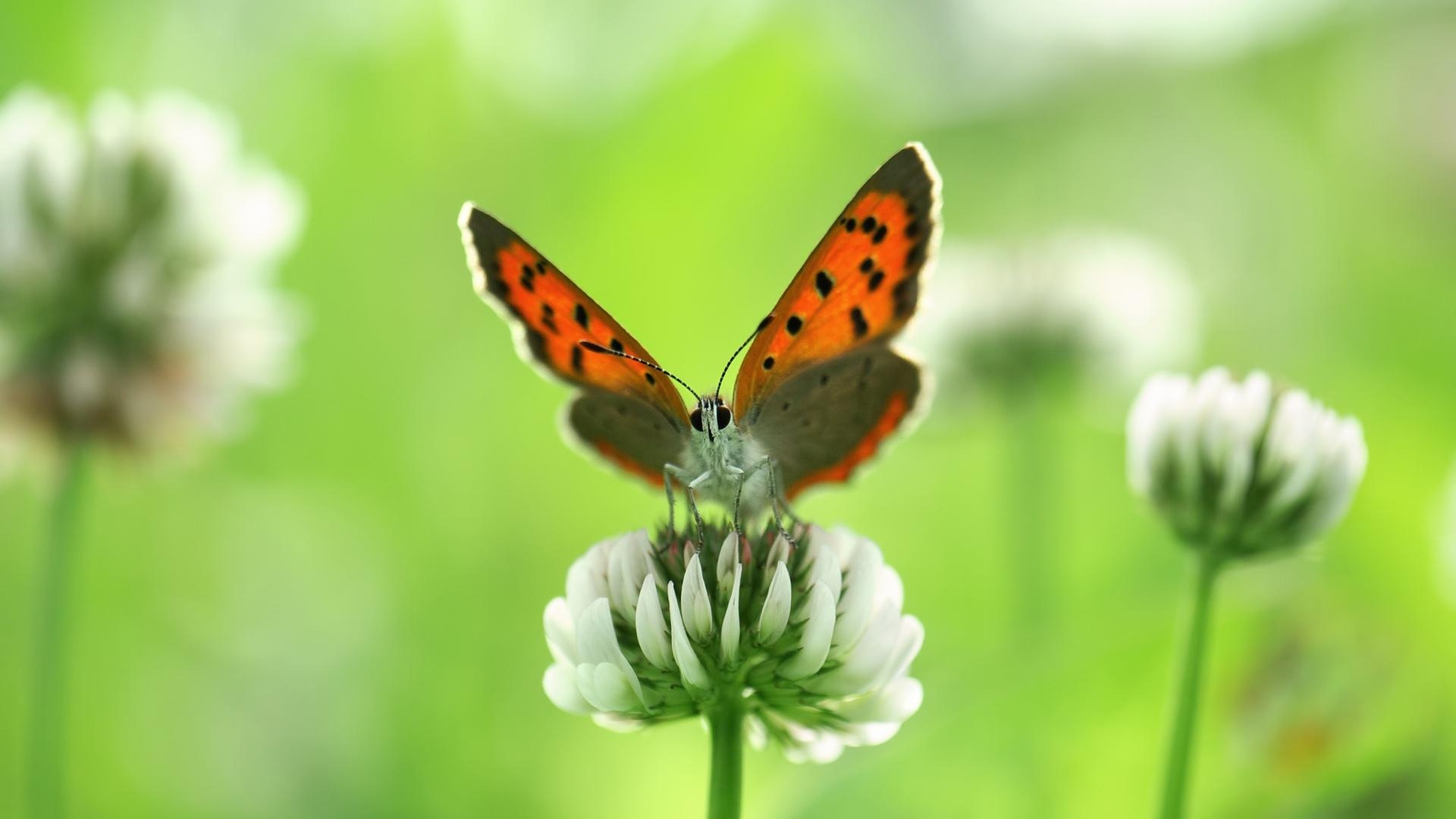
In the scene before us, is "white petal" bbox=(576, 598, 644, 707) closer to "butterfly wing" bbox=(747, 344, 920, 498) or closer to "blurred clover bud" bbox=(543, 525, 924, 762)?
"blurred clover bud" bbox=(543, 525, 924, 762)

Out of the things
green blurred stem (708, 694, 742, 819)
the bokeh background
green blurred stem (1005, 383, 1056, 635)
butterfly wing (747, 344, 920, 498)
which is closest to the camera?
green blurred stem (708, 694, 742, 819)

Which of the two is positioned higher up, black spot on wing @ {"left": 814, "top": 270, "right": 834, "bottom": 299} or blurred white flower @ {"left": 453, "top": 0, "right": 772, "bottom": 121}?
blurred white flower @ {"left": 453, "top": 0, "right": 772, "bottom": 121}

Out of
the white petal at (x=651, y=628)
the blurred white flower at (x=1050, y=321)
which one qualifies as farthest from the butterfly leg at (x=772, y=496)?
the blurred white flower at (x=1050, y=321)

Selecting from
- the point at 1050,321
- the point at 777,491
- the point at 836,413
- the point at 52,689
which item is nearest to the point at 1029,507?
the point at 1050,321

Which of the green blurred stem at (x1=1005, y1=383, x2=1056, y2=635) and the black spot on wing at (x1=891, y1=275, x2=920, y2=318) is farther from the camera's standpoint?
the green blurred stem at (x1=1005, y1=383, x2=1056, y2=635)

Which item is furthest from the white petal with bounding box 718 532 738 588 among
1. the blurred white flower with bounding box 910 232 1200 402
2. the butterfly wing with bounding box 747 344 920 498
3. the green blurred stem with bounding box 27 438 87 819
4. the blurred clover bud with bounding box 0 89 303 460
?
the blurred white flower with bounding box 910 232 1200 402

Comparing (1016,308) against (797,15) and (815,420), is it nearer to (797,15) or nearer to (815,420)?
(797,15)

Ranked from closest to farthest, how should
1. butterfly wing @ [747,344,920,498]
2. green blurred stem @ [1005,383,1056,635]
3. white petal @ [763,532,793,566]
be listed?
white petal @ [763,532,793,566]
butterfly wing @ [747,344,920,498]
green blurred stem @ [1005,383,1056,635]
